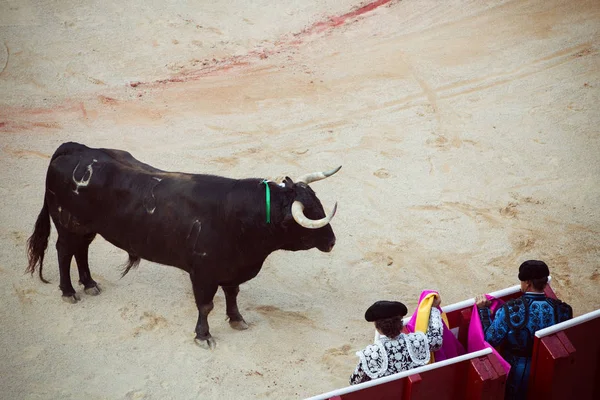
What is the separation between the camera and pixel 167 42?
35.2ft

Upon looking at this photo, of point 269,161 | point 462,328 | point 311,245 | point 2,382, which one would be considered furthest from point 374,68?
point 2,382

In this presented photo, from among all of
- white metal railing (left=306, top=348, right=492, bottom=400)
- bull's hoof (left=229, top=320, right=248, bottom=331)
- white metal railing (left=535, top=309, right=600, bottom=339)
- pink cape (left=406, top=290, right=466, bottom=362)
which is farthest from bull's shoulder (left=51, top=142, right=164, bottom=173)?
white metal railing (left=535, top=309, right=600, bottom=339)

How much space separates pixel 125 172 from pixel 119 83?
4.14 meters

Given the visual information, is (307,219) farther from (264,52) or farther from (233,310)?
(264,52)

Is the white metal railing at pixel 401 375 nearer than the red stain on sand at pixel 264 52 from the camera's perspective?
Yes

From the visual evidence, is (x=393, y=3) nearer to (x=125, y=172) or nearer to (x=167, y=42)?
(x=167, y=42)

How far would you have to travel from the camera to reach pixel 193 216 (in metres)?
5.88

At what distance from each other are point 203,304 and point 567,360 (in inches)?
104

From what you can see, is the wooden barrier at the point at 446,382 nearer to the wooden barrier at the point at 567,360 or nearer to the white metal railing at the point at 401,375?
the white metal railing at the point at 401,375

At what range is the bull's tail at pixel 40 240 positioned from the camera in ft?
21.5

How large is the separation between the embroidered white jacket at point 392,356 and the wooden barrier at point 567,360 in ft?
2.25

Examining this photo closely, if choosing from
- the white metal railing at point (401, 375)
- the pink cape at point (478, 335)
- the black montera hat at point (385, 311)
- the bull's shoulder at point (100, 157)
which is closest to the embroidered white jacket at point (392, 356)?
the white metal railing at point (401, 375)

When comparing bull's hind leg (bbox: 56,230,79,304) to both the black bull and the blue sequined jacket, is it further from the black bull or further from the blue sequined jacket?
the blue sequined jacket

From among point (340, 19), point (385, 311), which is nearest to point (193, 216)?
point (385, 311)
